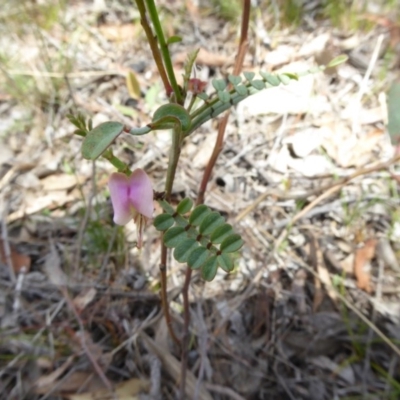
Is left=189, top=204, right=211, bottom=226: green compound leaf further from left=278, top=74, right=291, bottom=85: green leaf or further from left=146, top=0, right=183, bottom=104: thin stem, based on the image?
left=278, top=74, right=291, bottom=85: green leaf

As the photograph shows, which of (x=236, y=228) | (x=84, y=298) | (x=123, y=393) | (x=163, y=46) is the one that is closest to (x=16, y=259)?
(x=84, y=298)

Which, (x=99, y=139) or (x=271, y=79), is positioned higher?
(x=271, y=79)

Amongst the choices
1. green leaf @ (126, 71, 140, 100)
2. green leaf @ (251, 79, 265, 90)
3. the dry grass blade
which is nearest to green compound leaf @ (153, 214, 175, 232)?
green leaf @ (251, 79, 265, 90)

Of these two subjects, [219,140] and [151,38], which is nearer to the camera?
[151,38]

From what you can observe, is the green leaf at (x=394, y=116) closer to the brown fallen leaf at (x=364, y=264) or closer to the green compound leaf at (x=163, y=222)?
the brown fallen leaf at (x=364, y=264)

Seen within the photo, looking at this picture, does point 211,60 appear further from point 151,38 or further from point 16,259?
point 151,38

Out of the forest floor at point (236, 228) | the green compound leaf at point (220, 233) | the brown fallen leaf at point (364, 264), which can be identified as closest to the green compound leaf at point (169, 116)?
the green compound leaf at point (220, 233)

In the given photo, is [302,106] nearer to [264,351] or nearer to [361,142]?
[361,142]

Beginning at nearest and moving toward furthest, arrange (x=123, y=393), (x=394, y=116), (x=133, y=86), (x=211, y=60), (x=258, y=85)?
(x=258, y=85), (x=123, y=393), (x=394, y=116), (x=133, y=86), (x=211, y=60)
